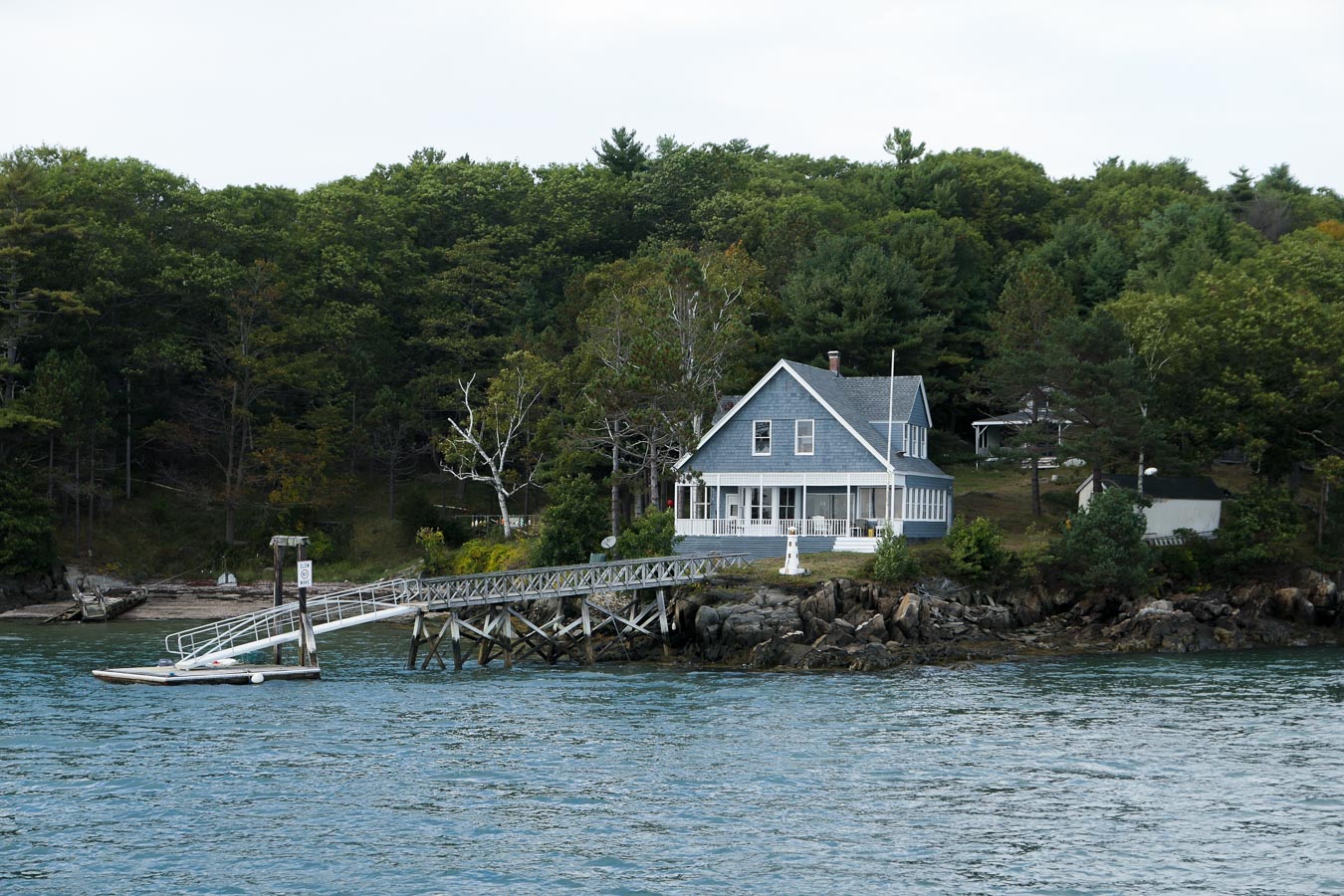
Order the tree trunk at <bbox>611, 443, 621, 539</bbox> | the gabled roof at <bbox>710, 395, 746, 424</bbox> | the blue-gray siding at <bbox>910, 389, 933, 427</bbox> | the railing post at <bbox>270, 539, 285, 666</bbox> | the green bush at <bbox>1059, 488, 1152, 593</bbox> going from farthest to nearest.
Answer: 1. the tree trunk at <bbox>611, 443, 621, 539</bbox>
2. the gabled roof at <bbox>710, 395, 746, 424</bbox>
3. the blue-gray siding at <bbox>910, 389, 933, 427</bbox>
4. the green bush at <bbox>1059, 488, 1152, 593</bbox>
5. the railing post at <bbox>270, 539, 285, 666</bbox>

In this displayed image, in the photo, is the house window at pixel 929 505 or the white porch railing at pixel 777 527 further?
the house window at pixel 929 505

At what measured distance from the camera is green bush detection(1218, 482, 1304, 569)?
2186 inches

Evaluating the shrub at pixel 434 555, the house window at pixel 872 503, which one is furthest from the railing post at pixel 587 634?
the shrub at pixel 434 555

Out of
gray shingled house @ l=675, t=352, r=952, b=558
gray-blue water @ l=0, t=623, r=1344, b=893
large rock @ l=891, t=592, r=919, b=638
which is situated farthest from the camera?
gray shingled house @ l=675, t=352, r=952, b=558

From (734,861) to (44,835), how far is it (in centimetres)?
1184

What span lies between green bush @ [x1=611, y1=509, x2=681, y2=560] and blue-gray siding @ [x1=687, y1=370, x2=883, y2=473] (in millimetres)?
4766

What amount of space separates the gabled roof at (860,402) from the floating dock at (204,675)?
22.1m

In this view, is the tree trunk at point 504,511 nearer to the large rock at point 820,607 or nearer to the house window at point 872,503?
the house window at point 872,503

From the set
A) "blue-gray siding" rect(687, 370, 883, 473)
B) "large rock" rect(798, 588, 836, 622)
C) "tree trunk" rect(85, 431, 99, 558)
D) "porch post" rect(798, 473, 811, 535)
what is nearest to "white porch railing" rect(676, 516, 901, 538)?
"porch post" rect(798, 473, 811, 535)

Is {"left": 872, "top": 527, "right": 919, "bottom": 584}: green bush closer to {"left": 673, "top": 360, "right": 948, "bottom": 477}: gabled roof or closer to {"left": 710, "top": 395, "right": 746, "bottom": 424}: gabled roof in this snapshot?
{"left": 673, "top": 360, "right": 948, "bottom": 477}: gabled roof

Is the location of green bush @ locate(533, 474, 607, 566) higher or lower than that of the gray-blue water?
higher

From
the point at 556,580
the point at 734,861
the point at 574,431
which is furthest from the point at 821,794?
the point at 574,431

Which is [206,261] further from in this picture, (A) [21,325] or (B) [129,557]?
(B) [129,557]

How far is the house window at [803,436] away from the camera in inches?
2290
